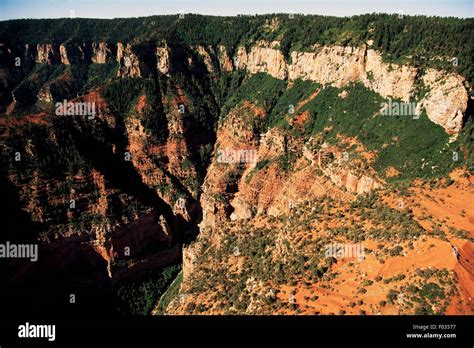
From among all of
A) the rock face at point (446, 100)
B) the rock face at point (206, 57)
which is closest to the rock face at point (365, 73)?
the rock face at point (446, 100)

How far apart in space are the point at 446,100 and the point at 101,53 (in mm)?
156183

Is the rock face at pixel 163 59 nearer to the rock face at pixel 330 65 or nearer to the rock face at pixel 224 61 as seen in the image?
the rock face at pixel 224 61

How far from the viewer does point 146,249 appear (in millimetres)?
89938

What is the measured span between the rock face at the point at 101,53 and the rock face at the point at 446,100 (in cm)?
14657

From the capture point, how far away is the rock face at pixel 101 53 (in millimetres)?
184750

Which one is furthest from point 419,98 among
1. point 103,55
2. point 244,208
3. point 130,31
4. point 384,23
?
point 103,55

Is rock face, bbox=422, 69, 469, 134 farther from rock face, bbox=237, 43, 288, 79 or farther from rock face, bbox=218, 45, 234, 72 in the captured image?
rock face, bbox=218, 45, 234, 72

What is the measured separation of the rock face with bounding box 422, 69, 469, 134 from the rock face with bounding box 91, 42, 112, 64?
147 meters

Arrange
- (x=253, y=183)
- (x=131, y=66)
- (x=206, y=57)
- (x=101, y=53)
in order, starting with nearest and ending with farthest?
(x=253, y=183) < (x=131, y=66) < (x=206, y=57) < (x=101, y=53)

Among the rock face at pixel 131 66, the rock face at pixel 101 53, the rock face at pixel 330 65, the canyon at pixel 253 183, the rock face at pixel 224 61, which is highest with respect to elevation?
the rock face at pixel 101 53

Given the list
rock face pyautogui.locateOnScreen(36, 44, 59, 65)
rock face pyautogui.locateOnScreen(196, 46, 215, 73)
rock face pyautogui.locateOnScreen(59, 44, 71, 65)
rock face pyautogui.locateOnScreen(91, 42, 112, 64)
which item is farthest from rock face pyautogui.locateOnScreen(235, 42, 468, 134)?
rock face pyautogui.locateOnScreen(36, 44, 59, 65)

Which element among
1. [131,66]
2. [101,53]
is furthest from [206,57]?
[101,53]

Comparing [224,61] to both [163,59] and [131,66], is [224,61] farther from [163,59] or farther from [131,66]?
[131,66]

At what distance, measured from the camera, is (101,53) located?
187 meters
